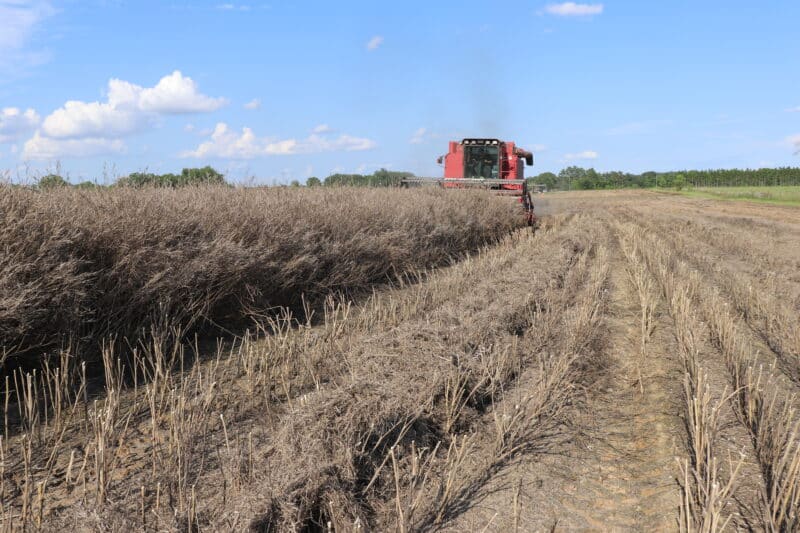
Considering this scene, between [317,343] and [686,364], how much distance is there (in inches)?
124

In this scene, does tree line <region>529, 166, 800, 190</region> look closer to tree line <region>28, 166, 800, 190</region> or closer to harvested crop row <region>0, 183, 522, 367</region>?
tree line <region>28, 166, 800, 190</region>

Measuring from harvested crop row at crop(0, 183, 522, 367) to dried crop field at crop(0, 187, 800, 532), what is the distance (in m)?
0.38

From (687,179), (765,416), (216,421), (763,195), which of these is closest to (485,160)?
(765,416)

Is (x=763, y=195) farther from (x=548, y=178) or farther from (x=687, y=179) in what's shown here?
(x=548, y=178)

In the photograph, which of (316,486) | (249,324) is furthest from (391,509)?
(249,324)

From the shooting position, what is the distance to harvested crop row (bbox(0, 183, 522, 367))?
4.32 m

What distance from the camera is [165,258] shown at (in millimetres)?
5426

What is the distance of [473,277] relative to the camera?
8.91 m

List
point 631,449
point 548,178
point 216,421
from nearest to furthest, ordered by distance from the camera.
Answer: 1. point 631,449
2. point 216,421
3. point 548,178

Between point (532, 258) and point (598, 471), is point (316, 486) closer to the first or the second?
point (598, 471)

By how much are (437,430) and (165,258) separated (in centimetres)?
304

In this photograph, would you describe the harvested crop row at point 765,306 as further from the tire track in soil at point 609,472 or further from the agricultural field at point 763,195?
the agricultural field at point 763,195

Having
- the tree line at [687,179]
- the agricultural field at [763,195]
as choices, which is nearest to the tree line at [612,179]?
the tree line at [687,179]

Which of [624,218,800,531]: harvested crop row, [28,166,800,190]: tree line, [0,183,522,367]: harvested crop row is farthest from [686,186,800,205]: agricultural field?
[0,183,522,367]: harvested crop row
